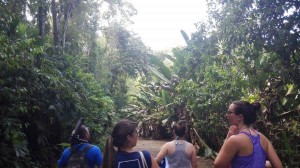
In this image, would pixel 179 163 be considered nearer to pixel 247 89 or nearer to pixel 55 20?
pixel 247 89

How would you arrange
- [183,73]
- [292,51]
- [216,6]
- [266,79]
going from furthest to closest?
[183,73] → [266,79] → [216,6] → [292,51]

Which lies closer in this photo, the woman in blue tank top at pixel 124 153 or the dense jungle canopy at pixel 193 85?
the woman in blue tank top at pixel 124 153

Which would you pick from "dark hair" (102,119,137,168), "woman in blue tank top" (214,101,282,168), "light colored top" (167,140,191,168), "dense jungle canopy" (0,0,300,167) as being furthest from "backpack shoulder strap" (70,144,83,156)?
"dense jungle canopy" (0,0,300,167)

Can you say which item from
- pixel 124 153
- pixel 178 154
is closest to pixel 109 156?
pixel 124 153

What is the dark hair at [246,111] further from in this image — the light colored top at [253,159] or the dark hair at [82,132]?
the dark hair at [82,132]

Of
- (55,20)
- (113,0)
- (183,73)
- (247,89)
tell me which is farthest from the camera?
(113,0)

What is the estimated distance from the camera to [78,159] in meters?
3.24

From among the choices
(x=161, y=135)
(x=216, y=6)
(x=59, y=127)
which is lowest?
(x=161, y=135)

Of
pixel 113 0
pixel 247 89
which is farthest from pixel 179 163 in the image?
pixel 113 0

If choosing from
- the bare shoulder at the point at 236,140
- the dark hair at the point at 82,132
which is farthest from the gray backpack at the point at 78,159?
the bare shoulder at the point at 236,140

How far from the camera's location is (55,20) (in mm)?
13039

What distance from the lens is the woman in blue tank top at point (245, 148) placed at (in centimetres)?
260

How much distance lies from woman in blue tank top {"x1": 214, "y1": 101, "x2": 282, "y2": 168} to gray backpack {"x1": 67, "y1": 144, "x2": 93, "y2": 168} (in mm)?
1381

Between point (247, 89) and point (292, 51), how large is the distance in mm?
3552
